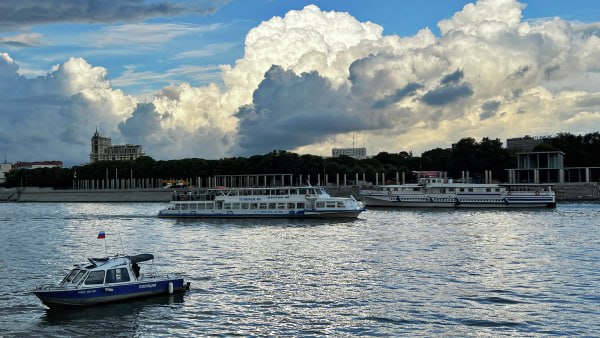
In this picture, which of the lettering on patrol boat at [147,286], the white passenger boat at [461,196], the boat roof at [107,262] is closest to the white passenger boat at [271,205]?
the white passenger boat at [461,196]

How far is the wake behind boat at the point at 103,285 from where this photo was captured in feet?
115

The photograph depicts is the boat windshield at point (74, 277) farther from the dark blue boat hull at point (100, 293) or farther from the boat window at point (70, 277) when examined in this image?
the dark blue boat hull at point (100, 293)

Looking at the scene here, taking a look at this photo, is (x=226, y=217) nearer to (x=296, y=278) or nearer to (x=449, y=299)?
(x=296, y=278)

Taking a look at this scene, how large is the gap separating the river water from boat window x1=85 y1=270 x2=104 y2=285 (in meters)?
1.50

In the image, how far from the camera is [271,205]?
3888 inches

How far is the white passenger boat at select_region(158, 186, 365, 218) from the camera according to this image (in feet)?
313

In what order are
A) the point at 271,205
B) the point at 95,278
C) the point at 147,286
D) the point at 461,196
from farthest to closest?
the point at 461,196 < the point at 271,205 < the point at 147,286 < the point at 95,278

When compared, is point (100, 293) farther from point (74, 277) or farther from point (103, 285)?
point (74, 277)

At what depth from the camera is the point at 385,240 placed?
2591 inches

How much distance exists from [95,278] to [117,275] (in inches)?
48.7

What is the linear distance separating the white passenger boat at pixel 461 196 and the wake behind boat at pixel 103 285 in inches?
3675

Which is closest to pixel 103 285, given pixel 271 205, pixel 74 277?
pixel 74 277

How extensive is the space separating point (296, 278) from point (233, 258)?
11.8 meters

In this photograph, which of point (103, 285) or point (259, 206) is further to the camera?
point (259, 206)
